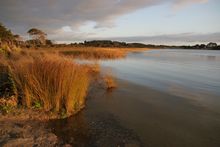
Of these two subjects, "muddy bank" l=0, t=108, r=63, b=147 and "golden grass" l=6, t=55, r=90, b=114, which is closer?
"muddy bank" l=0, t=108, r=63, b=147

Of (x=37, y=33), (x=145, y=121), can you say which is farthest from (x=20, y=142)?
(x=37, y=33)

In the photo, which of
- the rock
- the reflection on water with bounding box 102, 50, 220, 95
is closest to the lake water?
the rock

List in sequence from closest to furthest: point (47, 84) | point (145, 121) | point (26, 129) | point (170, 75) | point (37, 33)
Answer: point (26, 129) < point (47, 84) < point (145, 121) < point (170, 75) < point (37, 33)

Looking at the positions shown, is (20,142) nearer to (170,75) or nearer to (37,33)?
(170,75)

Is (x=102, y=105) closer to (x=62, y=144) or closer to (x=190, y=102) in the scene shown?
(x=62, y=144)

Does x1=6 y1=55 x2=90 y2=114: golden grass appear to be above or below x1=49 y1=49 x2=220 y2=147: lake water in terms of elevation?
above

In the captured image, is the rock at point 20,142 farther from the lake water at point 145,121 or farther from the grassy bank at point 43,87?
the grassy bank at point 43,87

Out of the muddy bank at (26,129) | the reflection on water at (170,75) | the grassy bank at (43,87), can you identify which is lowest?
the reflection on water at (170,75)

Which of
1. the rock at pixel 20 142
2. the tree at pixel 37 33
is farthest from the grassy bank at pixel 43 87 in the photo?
the tree at pixel 37 33

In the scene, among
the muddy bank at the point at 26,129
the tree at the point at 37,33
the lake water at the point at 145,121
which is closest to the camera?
the muddy bank at the point at 26,129

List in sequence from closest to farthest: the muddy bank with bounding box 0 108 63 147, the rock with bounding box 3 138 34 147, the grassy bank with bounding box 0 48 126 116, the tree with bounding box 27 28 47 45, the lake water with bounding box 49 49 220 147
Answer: the rock with bounding box 3 138 34 147
the muddy bank with bounding box 0 108 63 147
the lake water with bounding box 49 49 220 147
the grassy bank with bounding box 0 48 126 116
the tree with bounding box 27 28 47 45

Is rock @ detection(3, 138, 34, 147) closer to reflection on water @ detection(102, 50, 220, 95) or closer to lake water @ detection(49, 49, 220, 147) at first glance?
lake water @ detection(49, 49, 220, 147)

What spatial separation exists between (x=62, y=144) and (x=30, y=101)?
2.19m

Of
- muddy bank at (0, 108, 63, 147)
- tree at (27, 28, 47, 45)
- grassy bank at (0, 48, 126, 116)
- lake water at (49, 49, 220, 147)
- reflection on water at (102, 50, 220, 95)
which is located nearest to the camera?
muddy bank at (0, 108, 63, 147)
